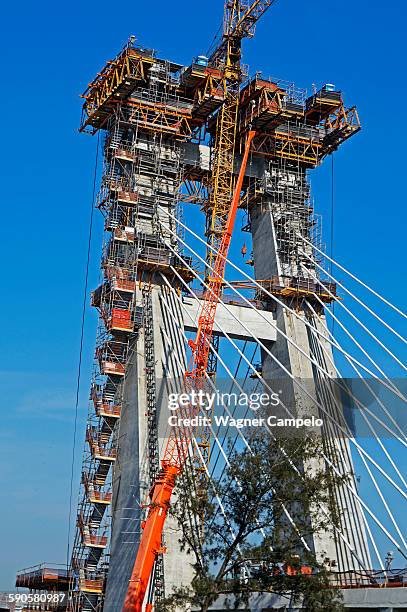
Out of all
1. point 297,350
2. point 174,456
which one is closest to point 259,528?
point 174,456

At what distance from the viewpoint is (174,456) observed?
159ft

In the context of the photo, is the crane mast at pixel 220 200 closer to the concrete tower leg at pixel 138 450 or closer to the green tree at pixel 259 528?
the concrete tower leg at pixel 138 450

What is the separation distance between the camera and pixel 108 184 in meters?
55.3

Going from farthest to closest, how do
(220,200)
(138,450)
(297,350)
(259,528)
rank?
(220,200), (297,350), (138,450), (259,528)

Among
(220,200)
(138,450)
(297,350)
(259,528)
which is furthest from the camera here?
(220,200)

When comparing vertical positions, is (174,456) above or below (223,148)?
below

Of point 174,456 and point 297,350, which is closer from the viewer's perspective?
point 174,456

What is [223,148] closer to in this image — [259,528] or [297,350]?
[297,350]

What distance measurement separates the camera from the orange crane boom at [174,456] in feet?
132

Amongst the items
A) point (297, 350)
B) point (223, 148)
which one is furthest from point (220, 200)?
point (297, 350)

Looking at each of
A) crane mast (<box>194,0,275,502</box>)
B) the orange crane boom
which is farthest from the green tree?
crane mast (<box>194,0,275,502</box>)

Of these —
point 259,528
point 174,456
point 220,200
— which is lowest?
point 259,528

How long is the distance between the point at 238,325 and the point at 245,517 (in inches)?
852

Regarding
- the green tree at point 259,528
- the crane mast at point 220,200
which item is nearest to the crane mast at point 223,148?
the crane mast at point 220,200
